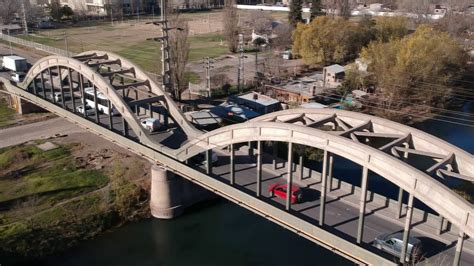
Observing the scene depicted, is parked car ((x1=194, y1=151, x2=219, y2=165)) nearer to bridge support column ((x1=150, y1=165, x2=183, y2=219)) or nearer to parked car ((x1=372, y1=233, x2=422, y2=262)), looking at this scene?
bridge support column ((x1=150, y1=165, x2=183, y2=219))

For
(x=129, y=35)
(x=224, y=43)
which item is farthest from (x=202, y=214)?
(x=129, y=35)

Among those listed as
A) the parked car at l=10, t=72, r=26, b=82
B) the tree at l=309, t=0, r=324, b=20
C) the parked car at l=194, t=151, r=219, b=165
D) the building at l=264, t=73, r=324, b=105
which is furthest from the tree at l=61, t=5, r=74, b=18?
the parked car at l=194, t=151, r=219, b=165

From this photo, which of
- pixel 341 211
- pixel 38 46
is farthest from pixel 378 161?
pixel 38 46

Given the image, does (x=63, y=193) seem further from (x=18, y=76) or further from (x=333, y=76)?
(x=333, y=76)

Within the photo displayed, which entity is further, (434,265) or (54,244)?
(54,244)

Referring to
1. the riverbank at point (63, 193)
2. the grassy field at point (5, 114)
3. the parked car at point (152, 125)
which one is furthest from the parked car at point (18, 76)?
the parked car at point (152, 125)

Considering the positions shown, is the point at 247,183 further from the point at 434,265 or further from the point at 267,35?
the point at 267,35
